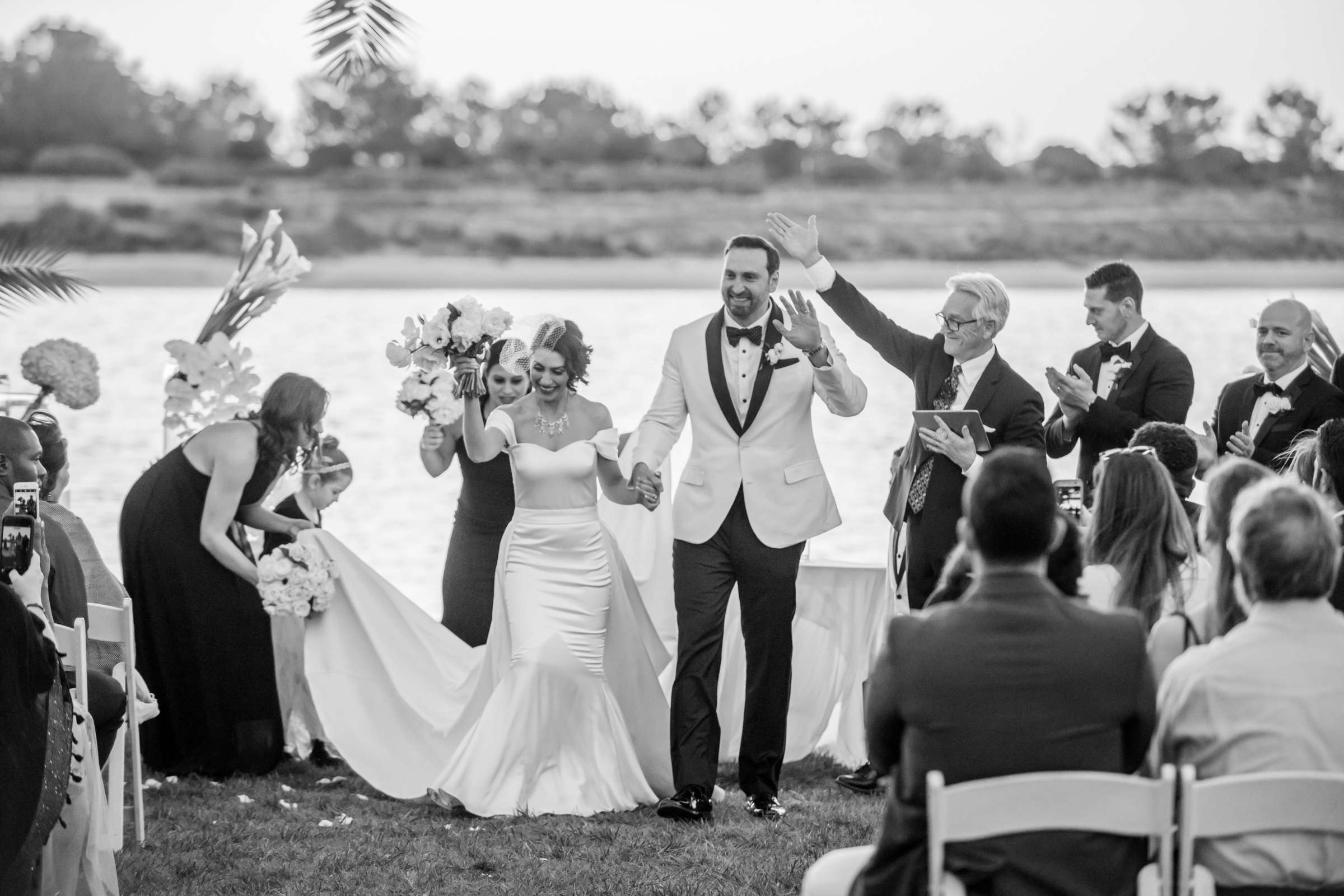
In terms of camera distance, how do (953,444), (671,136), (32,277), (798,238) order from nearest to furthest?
1. (32,277)
2. (953,444)
3. (798,238)
4. (671,136)

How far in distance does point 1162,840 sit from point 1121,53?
111ft

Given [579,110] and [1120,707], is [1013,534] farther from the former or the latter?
[579,110]

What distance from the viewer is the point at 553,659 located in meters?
5.24

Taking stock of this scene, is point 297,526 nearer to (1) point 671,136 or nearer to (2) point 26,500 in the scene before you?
(2) point 26,500

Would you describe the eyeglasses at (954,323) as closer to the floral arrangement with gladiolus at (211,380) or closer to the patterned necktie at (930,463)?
the patterned necktie at (930,463)

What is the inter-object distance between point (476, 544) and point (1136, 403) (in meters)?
2.59

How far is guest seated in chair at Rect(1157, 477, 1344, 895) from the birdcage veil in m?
2.77

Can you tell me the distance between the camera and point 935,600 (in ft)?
10.1

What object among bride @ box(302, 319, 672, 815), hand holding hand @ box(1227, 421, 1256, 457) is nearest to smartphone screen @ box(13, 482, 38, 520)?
bride @ box(302, 319, 672, 815)

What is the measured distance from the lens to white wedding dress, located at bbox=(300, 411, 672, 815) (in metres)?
5.20

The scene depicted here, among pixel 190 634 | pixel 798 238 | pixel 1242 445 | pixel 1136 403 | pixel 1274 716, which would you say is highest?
pixel 798 238

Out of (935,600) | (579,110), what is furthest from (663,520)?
(579,110)

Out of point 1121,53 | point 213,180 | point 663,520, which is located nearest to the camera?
point 663,520

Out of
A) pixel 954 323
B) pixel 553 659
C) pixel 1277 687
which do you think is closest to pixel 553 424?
pixel 553 659
